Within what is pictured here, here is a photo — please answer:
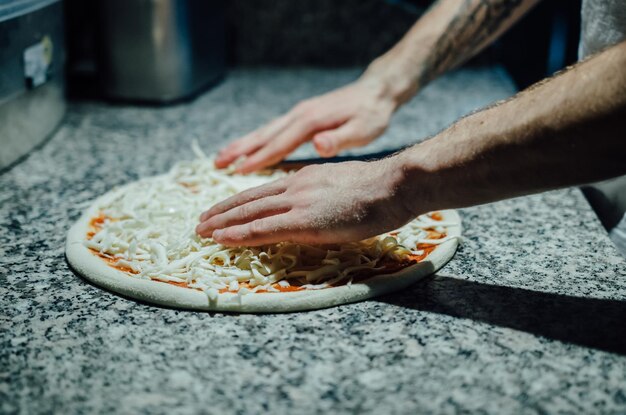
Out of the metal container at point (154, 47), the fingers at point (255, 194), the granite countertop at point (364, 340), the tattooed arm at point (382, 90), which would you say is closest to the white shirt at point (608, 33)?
the granite countertop at point (364, 340)

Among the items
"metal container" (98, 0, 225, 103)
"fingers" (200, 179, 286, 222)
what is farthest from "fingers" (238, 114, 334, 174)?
"metal container" (98, 0, 225, 103)

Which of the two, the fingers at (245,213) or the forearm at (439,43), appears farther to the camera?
the forearm at (439,43)

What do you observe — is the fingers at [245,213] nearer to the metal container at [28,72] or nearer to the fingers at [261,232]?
the fingers at [261,232]

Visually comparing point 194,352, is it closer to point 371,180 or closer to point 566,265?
point 371,180

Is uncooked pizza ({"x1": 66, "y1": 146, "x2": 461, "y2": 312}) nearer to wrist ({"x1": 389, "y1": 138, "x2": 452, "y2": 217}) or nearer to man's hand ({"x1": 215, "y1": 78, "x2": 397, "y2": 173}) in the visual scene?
wrist ({"x1": 389, "y1": 138, "x2": 452, "y2": 217})

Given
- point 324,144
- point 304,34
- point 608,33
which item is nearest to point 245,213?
point 324,144

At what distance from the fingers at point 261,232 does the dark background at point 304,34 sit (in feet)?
4.00

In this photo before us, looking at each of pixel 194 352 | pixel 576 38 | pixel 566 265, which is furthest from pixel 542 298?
pixel 576 38

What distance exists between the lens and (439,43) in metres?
1.38

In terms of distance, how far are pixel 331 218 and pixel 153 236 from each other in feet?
1.00

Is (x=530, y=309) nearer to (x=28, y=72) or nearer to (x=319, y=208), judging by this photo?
(x=319, y=208)

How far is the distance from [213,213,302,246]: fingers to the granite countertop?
11 cm

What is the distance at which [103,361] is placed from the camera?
75cm

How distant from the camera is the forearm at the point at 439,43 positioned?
1.35m
